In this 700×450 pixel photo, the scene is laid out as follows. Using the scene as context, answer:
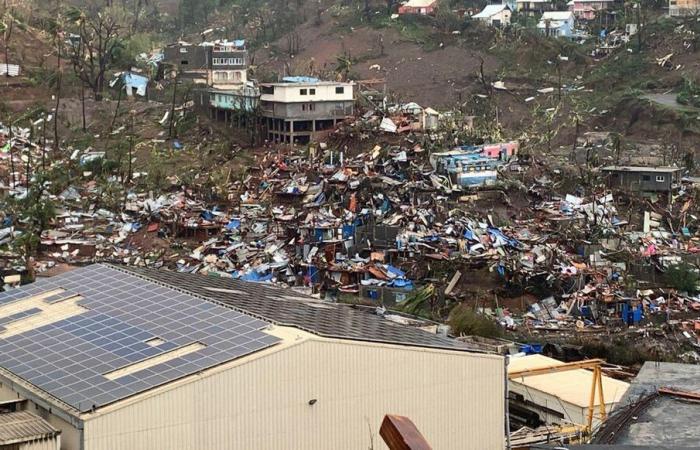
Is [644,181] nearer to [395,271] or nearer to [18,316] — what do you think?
[395,271]

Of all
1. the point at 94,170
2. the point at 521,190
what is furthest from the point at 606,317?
the point at 94,170

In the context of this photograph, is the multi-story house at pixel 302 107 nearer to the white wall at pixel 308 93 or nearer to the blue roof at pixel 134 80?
the white wall at pixel 308 93

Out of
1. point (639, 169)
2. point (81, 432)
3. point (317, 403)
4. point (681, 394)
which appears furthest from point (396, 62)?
point (81, 432)

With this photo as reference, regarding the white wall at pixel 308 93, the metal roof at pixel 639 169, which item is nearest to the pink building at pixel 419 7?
the white wall at pixel 308 93

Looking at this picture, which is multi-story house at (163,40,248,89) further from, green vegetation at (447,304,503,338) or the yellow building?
the yellow building

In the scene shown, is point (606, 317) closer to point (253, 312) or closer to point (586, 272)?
point (586, 272)
